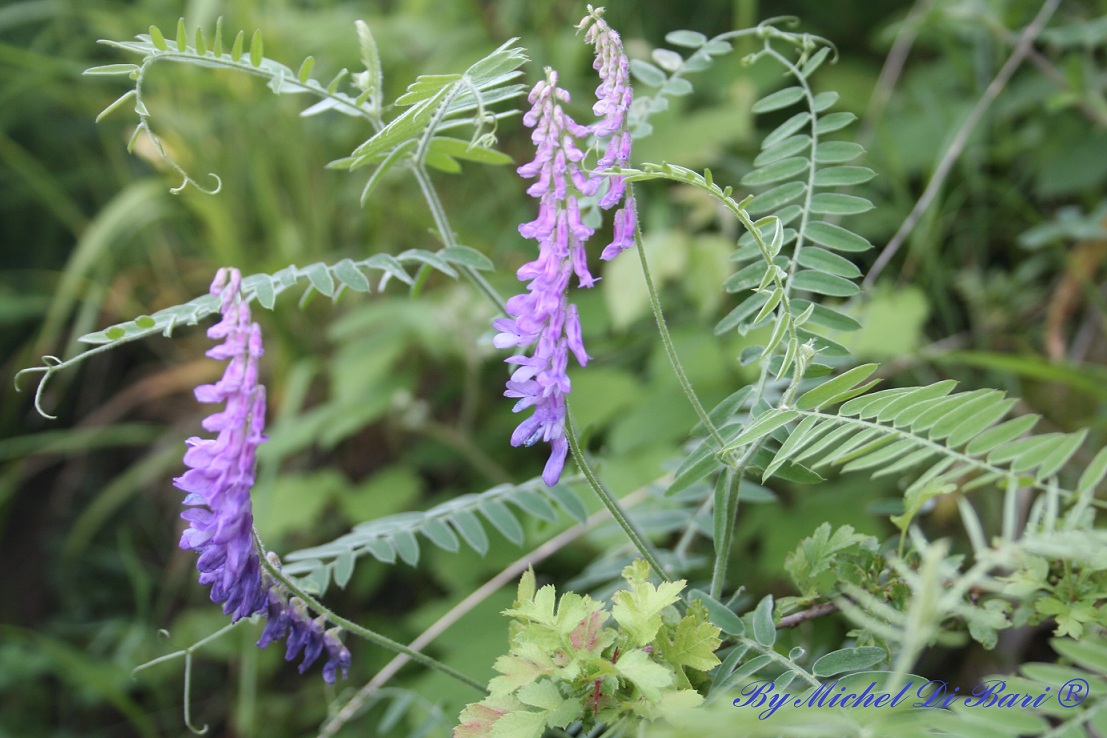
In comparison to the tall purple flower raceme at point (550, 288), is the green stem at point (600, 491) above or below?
below

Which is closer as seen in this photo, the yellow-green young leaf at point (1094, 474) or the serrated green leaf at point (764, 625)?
the yellow-green young leaf at point (1094, 474)

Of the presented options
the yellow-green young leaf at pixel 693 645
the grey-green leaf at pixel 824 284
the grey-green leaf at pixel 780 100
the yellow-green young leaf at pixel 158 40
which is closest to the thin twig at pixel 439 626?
the yellow-green young leaf at pixel 693 645

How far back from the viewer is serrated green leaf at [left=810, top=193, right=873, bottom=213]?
91 centimetres

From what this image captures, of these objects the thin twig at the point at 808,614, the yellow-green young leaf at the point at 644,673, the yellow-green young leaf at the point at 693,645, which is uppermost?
the yellow-green young leaf at the point at 644,673

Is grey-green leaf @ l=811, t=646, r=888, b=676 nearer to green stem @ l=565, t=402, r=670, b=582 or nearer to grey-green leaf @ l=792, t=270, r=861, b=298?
green stem @ l=565, t=402, r=670, b=582

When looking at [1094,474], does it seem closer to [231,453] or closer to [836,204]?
[836,204]

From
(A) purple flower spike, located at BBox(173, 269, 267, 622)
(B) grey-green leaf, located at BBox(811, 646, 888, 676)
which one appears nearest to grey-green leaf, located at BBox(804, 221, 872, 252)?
(B) grey-green leaf, located at BBox(811, 646, 888, 676)

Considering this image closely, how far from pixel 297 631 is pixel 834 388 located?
485 mm

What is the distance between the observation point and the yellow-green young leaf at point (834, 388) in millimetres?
698

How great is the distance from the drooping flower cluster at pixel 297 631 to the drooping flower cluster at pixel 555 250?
9.6 inches

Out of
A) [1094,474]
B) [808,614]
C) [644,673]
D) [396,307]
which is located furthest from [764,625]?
[396,307]
